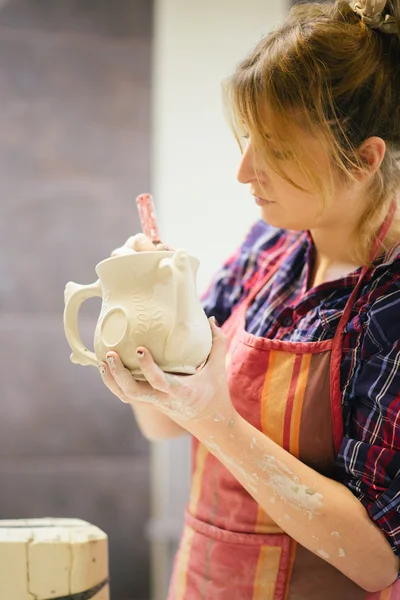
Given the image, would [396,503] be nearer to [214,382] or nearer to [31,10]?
[214,382]

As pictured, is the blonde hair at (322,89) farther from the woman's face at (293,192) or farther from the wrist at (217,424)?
the wrist at (217,424)

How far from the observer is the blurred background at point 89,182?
239 centimetres

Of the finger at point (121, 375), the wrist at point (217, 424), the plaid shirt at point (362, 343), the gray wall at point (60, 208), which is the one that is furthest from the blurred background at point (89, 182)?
the finger at point (121, 375)

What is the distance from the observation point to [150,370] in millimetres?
921

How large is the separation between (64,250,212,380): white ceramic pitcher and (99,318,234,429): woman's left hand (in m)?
0.02

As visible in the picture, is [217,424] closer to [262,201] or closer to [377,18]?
[262,201]

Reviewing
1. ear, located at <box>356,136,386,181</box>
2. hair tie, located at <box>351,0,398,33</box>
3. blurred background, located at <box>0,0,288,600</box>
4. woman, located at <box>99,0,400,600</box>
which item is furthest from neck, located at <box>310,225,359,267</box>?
blurred background, located at <box>0,0,288,600</box>

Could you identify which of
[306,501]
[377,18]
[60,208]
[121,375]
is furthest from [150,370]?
[60,208]

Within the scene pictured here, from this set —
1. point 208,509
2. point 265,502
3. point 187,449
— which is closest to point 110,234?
point 187,449

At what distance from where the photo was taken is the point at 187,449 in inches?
92.9

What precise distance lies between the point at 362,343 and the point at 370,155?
28 cm

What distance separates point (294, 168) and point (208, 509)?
1.94ft

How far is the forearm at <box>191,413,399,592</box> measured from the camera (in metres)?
1.06

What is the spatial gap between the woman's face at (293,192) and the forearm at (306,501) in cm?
33
